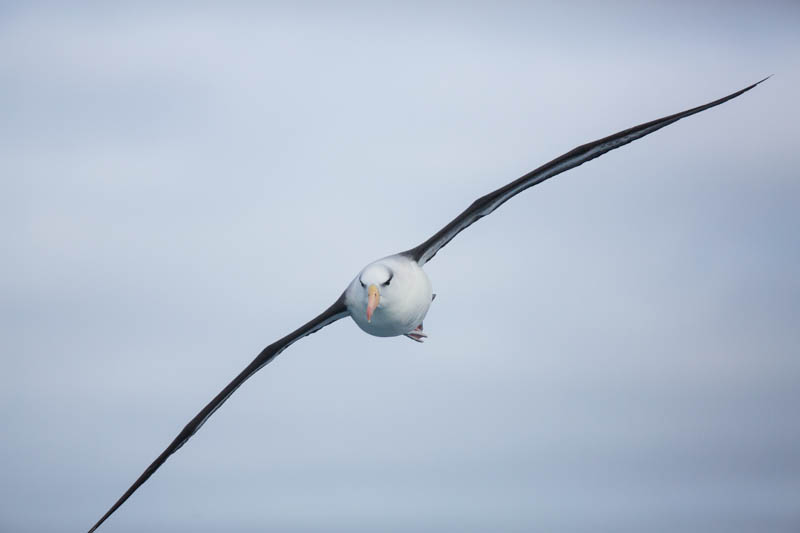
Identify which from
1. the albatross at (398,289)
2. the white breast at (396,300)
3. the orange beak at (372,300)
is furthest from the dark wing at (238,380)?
the orange beak at (372,300)

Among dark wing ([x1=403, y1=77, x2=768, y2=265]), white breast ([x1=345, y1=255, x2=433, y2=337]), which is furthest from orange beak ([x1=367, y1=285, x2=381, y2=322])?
dark wing ([x1=403, y1=77, x2=768, y2=265])

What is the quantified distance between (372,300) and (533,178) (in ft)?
7.30

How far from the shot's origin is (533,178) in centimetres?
1152

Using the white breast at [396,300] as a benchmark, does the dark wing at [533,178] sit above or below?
above

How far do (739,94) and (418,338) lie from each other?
5.04 metres

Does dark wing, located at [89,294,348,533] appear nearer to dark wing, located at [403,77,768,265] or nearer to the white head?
the white head

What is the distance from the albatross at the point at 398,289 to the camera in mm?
11281

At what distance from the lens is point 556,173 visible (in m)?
11.6

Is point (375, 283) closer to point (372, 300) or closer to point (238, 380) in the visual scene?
point (372, 300)

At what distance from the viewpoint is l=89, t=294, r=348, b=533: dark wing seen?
40.0 ft

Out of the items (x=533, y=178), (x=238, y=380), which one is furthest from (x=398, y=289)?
(x=238, y=380)

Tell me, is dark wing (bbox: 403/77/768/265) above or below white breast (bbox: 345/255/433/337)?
above

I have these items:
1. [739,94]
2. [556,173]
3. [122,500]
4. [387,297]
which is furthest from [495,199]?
[122,500]

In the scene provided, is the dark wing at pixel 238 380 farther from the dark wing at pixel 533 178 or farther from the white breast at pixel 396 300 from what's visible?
the dark wing at pixel 533 178
